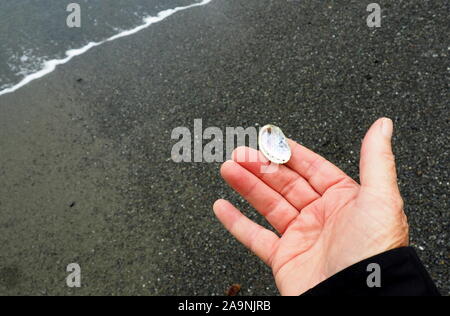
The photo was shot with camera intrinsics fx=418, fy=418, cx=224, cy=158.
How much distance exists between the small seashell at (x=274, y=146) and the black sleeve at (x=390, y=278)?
1052mm

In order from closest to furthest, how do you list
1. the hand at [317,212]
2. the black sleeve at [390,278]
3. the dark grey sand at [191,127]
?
the black sleeve at [390,278] < the hand at [317,212] < the dark grey sand at [191,127]

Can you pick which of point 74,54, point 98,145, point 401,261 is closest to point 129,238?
point 98,145

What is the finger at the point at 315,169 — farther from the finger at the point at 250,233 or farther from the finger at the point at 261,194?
the finger at the point at 250,233

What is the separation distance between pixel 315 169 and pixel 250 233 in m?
0.65

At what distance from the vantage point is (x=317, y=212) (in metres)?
2.77

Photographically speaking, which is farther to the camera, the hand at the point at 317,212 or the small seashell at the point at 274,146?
the small seashell at the point at 274,146

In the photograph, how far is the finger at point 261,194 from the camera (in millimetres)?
2900

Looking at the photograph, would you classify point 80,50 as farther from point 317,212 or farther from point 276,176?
point 317,212

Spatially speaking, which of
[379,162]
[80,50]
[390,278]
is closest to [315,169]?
[379,162]

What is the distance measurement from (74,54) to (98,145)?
78.3 inches

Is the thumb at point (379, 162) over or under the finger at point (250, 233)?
over

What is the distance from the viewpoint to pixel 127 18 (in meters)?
6.40

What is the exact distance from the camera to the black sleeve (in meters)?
2.09

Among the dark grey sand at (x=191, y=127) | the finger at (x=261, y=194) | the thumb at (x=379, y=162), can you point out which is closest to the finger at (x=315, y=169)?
the finger at (x=261, y=194)
